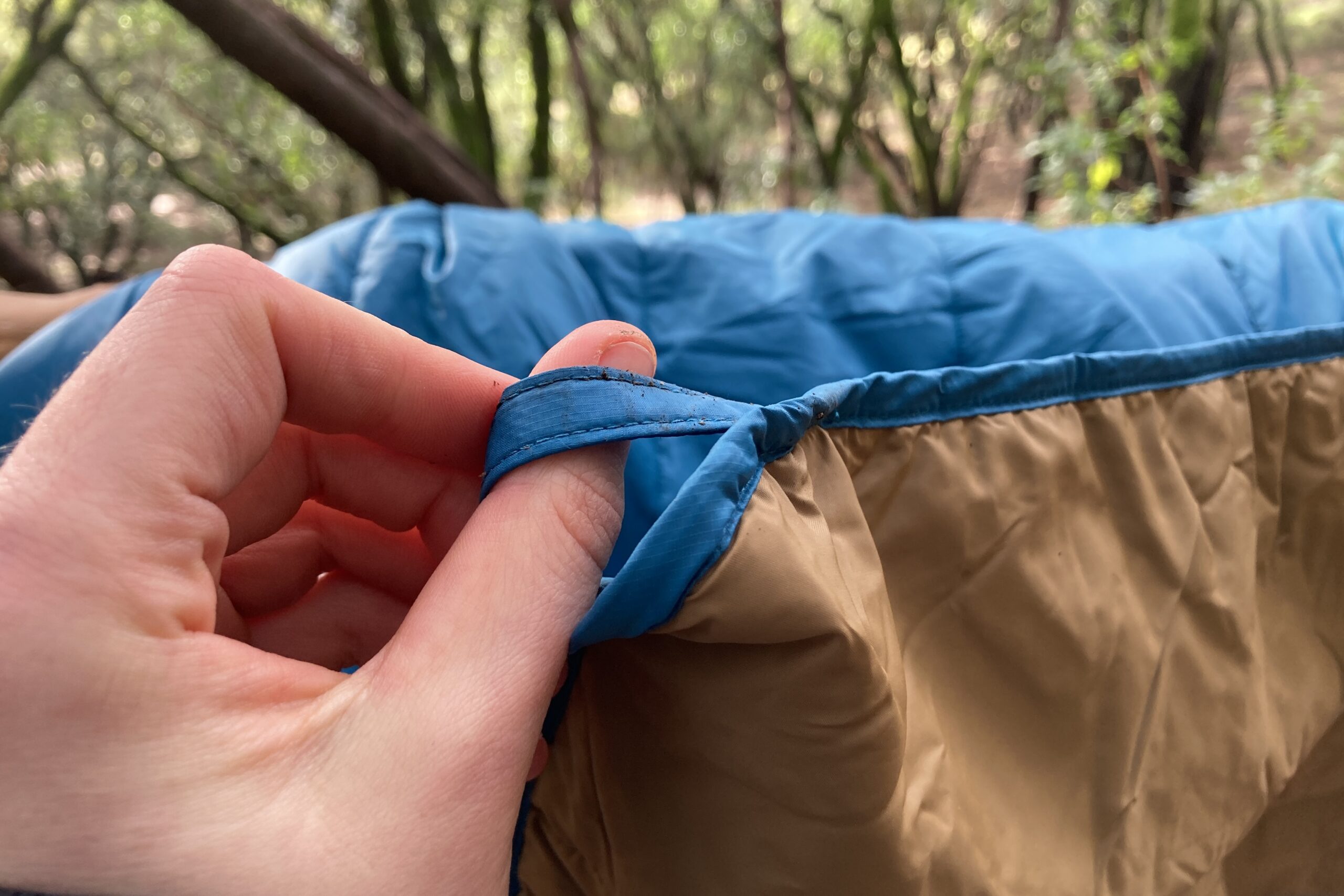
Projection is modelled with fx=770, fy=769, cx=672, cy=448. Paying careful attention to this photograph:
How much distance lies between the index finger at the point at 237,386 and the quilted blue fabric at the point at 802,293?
302 mm

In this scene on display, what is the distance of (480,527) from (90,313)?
0.89 metres

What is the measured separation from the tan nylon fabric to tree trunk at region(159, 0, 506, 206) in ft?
5.09

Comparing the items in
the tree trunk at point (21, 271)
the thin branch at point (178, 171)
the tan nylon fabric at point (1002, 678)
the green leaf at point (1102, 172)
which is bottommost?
the tan nylon fabric at point (1002, 678)

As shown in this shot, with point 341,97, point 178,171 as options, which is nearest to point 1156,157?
point 341,97

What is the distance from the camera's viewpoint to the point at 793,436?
1.48 ft

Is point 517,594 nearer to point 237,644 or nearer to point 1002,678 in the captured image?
point 237,644

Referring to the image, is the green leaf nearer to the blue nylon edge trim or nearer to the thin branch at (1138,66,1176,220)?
the thin branch at (1138,66,1176,220)

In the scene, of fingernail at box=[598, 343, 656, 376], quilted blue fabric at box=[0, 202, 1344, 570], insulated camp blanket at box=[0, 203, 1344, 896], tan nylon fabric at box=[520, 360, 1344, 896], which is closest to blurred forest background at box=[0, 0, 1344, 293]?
quilted blue fabric at box=[0, 202, 1344, 570]

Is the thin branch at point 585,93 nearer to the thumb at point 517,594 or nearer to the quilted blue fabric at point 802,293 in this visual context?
the quilted blue fabric at point 802,293

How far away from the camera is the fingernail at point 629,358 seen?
49cm

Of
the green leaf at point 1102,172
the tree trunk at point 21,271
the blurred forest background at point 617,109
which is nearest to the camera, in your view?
the tree trunk at point 21,271

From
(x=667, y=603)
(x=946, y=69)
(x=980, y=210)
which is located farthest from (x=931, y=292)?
(x=980, y=210)

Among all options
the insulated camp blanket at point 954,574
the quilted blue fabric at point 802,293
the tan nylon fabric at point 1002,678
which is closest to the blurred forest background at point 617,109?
the quilted blue fabric at point 802,293

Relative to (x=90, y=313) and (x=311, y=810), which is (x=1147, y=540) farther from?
(x=90, y=313)
